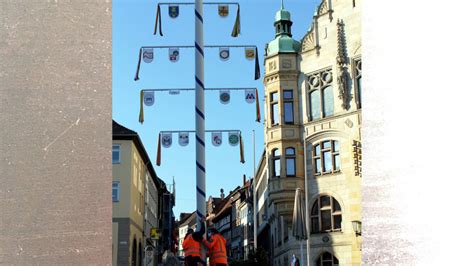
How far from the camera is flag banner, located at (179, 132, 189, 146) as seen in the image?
721 centimetres

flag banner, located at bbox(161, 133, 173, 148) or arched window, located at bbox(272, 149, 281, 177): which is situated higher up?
arched window, located at bbox(272, 149, 281, 177)

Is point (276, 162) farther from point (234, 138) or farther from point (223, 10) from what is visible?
point (223, 10)

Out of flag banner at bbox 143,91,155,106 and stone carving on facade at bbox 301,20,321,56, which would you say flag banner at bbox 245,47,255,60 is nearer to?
flag banner at bbox 143,91,155,106

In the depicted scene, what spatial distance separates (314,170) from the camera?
27.0 meters

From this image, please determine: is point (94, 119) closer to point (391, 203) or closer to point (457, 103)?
point (391, 203)

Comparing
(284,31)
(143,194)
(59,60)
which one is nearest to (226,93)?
(59,60)

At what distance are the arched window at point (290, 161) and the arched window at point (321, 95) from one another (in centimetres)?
169

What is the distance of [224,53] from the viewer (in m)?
6.94

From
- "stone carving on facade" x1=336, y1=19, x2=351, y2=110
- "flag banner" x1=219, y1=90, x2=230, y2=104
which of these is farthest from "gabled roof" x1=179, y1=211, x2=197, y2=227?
"flag banner" x1=219, y1=90, x2=230, y2=104

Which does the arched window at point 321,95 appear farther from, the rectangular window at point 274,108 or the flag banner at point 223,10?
the flag banner at point 223,10

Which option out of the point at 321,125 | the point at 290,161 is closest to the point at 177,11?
the point at 321,125

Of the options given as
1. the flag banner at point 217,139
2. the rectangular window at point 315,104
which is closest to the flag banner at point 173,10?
the flag banner at point 217,139

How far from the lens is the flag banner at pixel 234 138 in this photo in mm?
7711

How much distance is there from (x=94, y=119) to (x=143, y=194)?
33.9 meters
